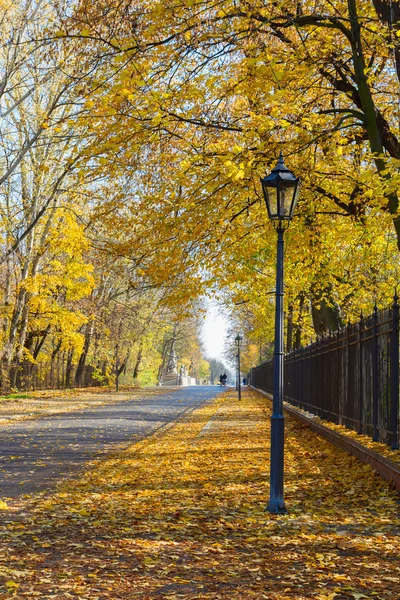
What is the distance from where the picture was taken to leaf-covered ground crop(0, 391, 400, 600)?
17.2 feet

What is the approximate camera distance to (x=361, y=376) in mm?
13406

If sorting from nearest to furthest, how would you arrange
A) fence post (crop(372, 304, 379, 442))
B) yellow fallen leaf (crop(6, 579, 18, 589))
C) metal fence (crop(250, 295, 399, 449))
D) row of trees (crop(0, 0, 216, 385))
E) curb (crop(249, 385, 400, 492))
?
1. yellow fallen leaf (crop(6, 579, 18, 589))
2. curb (crop(249, 385, 400, 492))
3. metal fence (crop(250, 295, 399, 449))
4. fence post (crop(372, 304, 379, 442))
5. row of trees (crop(0, 0, 216, 385))

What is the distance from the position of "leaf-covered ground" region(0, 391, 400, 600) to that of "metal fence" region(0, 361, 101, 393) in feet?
75.4

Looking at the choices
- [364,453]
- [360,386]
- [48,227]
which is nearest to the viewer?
[364,453]

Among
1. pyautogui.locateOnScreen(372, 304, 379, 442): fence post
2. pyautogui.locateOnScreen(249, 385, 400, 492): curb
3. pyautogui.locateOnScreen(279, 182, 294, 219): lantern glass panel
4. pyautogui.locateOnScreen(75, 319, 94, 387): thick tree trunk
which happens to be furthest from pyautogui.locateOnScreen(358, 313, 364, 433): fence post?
pyautogui.locateOnScreen(75, 319, 94, 387): thick tree trunk

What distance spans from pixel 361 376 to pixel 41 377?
30.8m

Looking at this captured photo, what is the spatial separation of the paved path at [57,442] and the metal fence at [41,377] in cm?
835

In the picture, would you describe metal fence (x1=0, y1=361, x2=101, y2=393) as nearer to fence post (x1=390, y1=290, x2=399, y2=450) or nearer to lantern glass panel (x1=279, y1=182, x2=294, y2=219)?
fence post (x1=390, y1=290, x2=399, y2=450)

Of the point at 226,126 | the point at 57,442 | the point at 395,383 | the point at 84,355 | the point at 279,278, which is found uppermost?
the point at 226,126

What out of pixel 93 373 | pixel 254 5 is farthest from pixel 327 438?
pixel 93 373

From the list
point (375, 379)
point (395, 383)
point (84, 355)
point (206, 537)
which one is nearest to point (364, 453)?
point (375, 379)

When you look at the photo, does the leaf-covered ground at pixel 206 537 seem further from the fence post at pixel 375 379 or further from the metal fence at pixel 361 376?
the metal fence at pixel 361 376

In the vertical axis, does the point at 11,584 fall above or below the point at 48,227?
below

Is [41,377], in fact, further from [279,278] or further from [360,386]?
[279,278]
